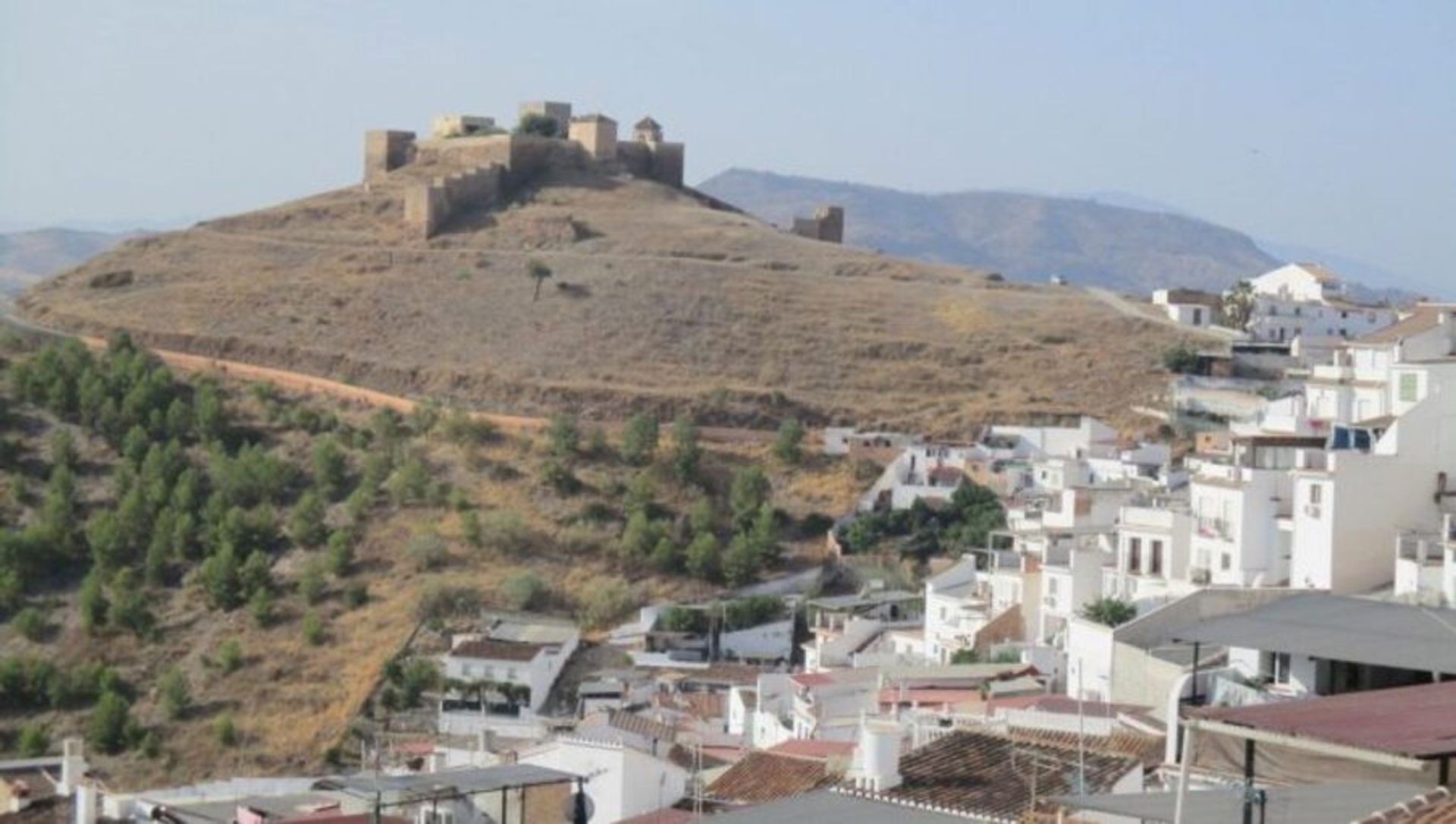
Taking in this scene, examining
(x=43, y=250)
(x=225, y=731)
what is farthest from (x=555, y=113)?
(x=43, y=250)

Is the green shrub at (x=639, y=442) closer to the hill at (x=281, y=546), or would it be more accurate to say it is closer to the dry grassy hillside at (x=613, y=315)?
the hill at (x=281, y=546)

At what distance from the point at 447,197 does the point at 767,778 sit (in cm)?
4614

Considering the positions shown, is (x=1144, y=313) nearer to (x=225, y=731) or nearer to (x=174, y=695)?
(x=174, y=695)

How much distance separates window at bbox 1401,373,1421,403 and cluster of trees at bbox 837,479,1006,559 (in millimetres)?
14664

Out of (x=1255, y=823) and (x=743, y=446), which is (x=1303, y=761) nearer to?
(x=1255, y=823)

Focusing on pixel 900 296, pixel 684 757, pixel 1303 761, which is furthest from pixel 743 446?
pixel 1303 761

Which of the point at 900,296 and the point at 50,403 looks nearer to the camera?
the point at 50,403

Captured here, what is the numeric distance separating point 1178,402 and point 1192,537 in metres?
21.5

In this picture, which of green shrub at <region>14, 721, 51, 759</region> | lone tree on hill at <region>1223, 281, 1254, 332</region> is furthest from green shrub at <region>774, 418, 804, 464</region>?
green shrub at <region>14, 721, 51, 759</region>

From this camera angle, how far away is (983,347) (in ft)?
167

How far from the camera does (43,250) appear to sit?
5891 inches

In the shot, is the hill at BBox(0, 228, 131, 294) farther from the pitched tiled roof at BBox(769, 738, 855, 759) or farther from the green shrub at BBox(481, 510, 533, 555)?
the pitched tiled roof at BBox(769, 738, 855, 759)

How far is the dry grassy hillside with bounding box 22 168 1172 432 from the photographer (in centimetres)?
4844

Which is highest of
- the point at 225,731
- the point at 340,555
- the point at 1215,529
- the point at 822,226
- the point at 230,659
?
the point at 822,226
